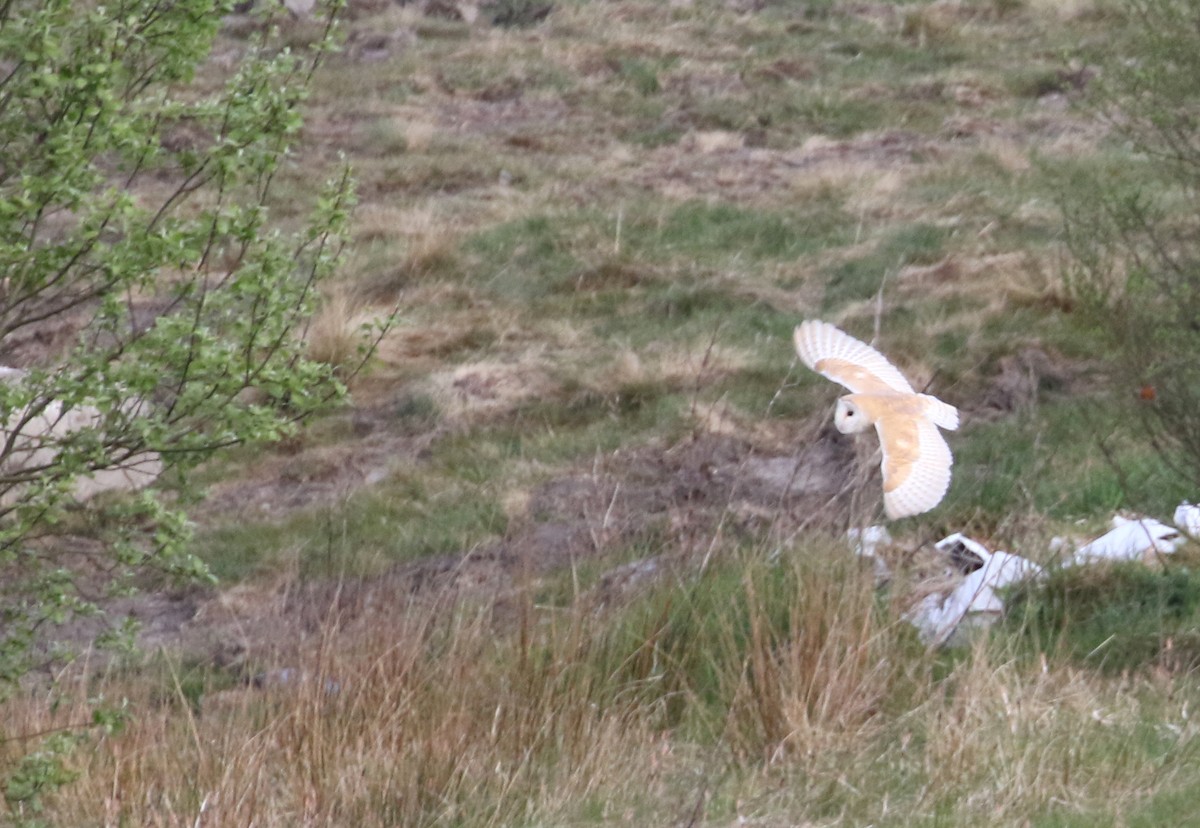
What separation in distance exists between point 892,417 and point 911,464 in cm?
33

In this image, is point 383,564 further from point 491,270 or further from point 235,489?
point 491,270

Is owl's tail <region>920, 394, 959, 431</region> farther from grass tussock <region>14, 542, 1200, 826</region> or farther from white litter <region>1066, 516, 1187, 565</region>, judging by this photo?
white litter <region>1066, 516, 1187, 565</region>

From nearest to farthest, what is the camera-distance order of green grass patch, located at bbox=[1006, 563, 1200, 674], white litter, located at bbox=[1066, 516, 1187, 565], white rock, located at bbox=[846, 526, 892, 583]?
white rock, located at bbox=[846, 526, 892, 583], green grass patch, located at bbox=[1006, 563, 1200, 674], white litter, located at bbox=[1066, 516, 1187, 565]

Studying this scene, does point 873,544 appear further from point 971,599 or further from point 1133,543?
point 1133,543

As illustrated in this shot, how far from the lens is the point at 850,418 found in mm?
5297

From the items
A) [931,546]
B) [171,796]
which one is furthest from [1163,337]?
[171,796]

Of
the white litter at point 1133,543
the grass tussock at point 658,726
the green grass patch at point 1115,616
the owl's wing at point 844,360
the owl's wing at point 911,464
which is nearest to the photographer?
the grass tussock at point 658,726

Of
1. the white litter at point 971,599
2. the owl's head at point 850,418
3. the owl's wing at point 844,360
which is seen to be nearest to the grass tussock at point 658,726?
the white litter at point 971,599

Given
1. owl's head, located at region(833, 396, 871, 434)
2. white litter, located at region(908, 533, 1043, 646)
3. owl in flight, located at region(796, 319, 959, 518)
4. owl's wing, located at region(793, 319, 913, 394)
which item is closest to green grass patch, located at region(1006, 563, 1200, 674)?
white litter, located at region(908, 533, 1043, 646)

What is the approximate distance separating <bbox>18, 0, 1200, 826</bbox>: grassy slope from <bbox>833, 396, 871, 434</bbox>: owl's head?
0.22m

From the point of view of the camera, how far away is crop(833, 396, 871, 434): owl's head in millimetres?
5254

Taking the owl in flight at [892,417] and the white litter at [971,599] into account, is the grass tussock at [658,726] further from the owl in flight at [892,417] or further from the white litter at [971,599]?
the owl in flight at [892,417]

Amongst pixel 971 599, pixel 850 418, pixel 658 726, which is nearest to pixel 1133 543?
pixel 971 599

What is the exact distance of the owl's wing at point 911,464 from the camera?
472cm
